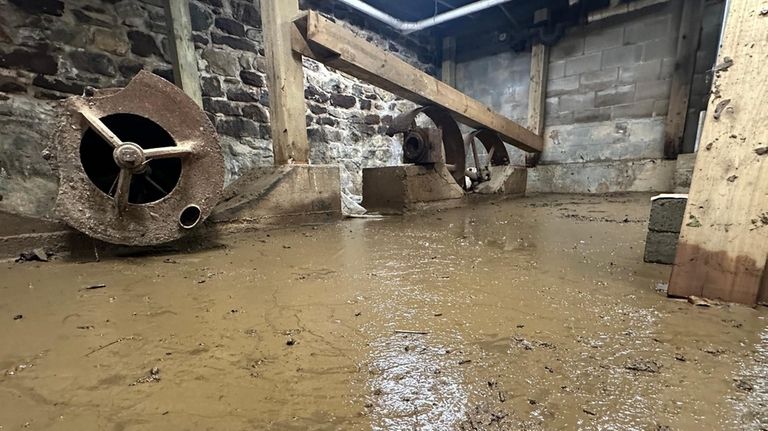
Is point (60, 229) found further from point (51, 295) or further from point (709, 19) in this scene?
point (709, 19)

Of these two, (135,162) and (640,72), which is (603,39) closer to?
(640,72)

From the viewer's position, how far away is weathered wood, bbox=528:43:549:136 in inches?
222

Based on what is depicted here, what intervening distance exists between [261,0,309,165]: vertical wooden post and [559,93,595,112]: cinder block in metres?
4.61

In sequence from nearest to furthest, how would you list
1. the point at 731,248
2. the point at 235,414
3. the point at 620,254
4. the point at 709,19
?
the point at 235,414
the point at 731,248
the point at 620,254
the point at 709,19

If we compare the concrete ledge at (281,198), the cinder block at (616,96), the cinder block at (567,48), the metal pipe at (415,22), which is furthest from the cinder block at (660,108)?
the concrete ledge at (281,198)

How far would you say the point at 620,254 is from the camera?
1.69 m

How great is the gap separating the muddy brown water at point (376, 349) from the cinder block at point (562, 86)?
4937 millimetres

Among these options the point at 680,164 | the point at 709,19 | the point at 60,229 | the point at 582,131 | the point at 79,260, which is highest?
the point at 709,19

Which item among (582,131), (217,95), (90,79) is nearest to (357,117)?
(217,95)

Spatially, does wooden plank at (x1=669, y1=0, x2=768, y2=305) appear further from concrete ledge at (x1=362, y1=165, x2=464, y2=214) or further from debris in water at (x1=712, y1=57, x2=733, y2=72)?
concrete ledge at (x1=362, y1=165, x2=464, y2=214)

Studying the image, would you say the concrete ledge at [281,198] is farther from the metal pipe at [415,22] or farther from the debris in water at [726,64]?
the metal pipe at [415,22]

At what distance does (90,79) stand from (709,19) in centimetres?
696

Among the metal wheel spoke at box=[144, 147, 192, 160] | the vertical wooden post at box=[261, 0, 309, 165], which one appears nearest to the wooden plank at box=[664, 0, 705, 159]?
the vertical wooden post at box=[261, 0, 309, 165]

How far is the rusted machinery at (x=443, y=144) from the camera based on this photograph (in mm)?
3594
